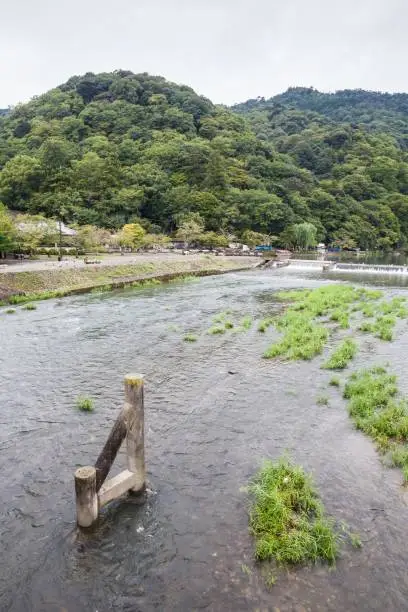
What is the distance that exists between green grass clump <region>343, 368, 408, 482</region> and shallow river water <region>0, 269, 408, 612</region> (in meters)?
0.31

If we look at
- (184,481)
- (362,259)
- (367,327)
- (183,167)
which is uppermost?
(183,167)

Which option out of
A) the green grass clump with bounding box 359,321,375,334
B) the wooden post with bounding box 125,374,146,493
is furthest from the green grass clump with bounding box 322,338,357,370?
the wooden post with bounding box 125,374,146,493

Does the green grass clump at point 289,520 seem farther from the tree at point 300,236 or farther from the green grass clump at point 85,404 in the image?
the tree at point 300,236

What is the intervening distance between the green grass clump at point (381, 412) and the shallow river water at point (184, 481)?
0.31 metres

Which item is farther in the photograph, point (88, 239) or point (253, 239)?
point (253, 239)

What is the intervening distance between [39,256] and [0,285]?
19.4 meters

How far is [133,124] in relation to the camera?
371 ft

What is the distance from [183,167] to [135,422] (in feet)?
313

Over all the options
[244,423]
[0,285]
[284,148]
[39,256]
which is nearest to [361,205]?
[284,148]

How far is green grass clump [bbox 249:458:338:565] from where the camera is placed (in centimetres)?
534

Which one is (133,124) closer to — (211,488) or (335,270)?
(335,270)

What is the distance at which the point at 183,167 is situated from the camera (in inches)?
3711

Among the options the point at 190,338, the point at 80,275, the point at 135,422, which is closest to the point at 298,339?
the point at 190,338

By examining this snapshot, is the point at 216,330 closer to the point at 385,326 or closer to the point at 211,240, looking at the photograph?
the point at 385,326
